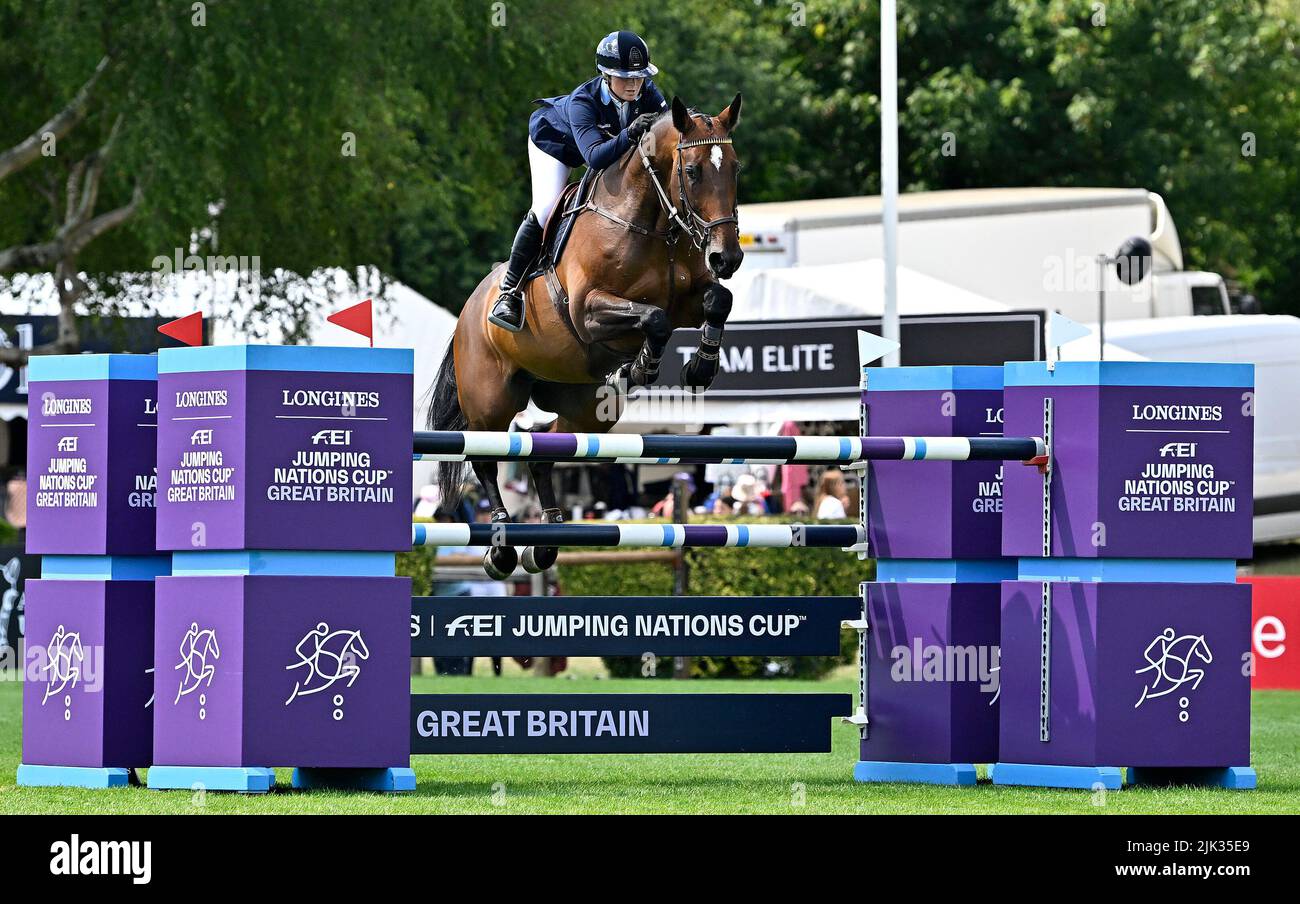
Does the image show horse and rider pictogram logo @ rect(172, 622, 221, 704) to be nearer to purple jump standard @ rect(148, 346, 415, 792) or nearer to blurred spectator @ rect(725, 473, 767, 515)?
purple jump standard @ rect(148, 346, 415, 792)

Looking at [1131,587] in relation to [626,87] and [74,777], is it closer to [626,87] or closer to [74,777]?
[626,87]

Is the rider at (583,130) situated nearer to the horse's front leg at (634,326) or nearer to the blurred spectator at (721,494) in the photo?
the horse's front leg at (634,326)

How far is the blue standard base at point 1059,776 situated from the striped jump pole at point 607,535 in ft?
3.79

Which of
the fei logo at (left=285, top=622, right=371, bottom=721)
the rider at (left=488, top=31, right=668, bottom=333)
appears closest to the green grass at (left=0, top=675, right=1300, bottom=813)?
the fei logo at (left=285, top=622, right=371, bottom=721)

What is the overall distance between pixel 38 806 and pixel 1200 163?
95.6 feet

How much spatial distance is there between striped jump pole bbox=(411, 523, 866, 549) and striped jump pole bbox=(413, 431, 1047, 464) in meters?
0.27

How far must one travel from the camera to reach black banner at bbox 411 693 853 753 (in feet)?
26.8

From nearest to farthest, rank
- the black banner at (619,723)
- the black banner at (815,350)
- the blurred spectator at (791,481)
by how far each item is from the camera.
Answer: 1. the black banner at (619,723)
2. the black banner at (815,350)
3. the blurred spectator at (791,481)

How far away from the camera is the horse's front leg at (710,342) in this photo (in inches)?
332

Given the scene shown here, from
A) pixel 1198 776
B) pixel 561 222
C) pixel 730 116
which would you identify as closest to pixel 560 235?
pixel 561 222

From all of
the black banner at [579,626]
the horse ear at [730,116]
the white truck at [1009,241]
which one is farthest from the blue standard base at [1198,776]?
the white truck at [1009,241]

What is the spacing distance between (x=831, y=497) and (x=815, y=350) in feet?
3.97
